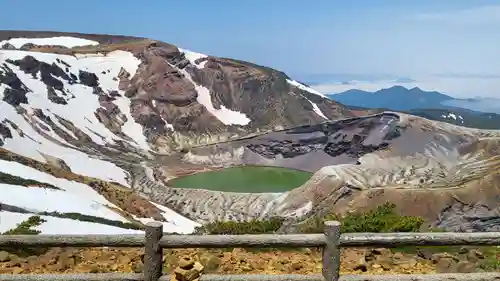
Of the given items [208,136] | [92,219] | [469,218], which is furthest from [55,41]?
[469,218]

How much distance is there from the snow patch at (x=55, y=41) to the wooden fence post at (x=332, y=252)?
131 meters

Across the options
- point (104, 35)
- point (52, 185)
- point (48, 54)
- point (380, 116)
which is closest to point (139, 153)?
point (48, 54)

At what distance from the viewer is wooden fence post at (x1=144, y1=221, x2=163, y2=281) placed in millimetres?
6812

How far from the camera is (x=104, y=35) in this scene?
141250mm

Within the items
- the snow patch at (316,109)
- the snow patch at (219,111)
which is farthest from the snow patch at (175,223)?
the snow patch at (316,109)

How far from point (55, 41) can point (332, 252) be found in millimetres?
137143

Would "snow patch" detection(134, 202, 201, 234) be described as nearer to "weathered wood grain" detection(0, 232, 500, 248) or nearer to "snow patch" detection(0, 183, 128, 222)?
"snow patch" detection(0, 183, 128, 222)

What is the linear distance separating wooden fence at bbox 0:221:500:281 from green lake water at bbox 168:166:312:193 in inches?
2303

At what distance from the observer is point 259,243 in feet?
22.8

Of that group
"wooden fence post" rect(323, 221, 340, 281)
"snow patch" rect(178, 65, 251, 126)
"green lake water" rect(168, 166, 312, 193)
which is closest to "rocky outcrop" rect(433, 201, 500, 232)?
"green lake water" rect(168, 166, 312, 193)

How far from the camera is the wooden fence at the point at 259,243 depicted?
6816 millimetres

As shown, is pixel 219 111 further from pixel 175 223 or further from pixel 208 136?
pixel 175 223

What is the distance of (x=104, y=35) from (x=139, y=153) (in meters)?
65.5

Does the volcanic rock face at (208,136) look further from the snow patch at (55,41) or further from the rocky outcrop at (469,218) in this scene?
the snow patch at (55,41)
